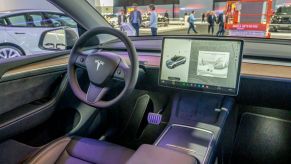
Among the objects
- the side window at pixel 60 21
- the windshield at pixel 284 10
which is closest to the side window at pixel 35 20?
the side window at pixel 60 21

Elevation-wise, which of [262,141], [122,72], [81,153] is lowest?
[262,141]

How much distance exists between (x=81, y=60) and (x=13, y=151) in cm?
68

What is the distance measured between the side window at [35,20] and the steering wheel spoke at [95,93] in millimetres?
1887

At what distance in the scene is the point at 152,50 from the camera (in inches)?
81.7

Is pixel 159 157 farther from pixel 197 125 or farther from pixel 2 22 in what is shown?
pixel 2 22

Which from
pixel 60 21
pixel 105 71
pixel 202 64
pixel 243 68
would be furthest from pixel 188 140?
pixel 60 21

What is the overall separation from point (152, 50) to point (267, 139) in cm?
105

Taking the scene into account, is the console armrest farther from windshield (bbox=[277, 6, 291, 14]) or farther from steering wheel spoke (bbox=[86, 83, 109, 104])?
windshield (bbox=[277, 6, 291, 14])

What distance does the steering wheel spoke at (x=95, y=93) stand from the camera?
4.34 ft

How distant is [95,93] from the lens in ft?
4.38

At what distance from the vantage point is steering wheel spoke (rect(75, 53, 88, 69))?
144 cm

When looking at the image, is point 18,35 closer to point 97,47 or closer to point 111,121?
point 97,47

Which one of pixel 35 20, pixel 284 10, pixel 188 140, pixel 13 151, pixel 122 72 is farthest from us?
pixel 284 10

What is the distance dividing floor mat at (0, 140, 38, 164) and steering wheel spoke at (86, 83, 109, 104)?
22.9 inches
